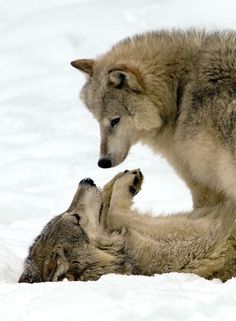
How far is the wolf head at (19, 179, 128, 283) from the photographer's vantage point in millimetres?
6902

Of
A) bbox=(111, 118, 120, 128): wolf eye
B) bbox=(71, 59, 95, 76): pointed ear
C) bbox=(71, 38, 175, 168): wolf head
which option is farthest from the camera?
bbox=(71, 59, 95, 76): pointed ear

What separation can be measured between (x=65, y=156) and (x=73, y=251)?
5230 mm

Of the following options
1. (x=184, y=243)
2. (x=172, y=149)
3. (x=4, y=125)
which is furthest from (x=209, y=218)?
(x=4, y=125)

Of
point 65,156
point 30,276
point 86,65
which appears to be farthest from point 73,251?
point 65,156

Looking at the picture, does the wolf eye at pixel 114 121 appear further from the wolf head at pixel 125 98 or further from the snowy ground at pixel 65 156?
the snowy ground at pixel 65 156

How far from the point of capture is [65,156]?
479 inches

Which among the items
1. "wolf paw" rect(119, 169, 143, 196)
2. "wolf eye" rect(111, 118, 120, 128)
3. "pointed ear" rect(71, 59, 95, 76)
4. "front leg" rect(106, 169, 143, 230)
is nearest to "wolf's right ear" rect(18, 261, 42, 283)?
"front leg" rect(106, 169, 143, 230)

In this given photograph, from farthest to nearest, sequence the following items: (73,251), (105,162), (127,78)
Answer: (105,162)
(127,78)
(73,251)

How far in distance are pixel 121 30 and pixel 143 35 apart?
7565mm

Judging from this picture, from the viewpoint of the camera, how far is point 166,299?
5414 mm

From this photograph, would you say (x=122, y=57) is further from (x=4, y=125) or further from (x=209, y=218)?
(x=4, y=125)

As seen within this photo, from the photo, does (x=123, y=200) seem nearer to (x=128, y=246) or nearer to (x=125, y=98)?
(x=128, y=246)

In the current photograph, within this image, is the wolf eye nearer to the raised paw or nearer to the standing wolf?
the standing wolf

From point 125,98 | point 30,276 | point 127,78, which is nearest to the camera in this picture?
point 30,276
